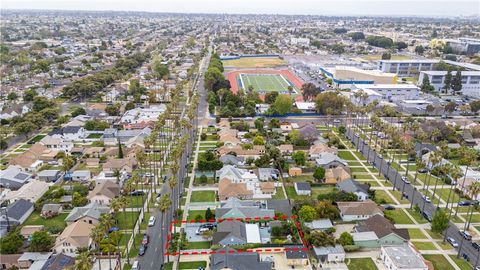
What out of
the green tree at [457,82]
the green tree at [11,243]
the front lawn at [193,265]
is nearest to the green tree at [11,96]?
the green tree at [11,243]

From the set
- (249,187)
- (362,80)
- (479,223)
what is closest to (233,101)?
(249,187)

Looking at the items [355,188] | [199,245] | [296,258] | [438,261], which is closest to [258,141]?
[355,188]

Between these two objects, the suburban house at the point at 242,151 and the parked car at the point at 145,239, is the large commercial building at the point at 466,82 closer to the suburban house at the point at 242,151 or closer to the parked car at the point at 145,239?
the suburban house at the point at 242,151

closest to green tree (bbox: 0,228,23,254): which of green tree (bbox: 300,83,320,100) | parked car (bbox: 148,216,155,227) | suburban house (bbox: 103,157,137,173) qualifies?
parked car (bbox: 148,216,155,227)

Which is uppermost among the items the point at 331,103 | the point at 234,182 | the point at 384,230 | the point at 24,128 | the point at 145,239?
the point at 331,103

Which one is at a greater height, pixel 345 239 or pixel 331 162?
pixel 331 162

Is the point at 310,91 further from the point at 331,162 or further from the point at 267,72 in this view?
the point at 267,72

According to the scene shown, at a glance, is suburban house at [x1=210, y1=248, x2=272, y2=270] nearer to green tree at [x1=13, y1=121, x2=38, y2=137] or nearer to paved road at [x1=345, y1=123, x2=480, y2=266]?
paved road at [x1=345, y1=123, x2=480, y2=266]
